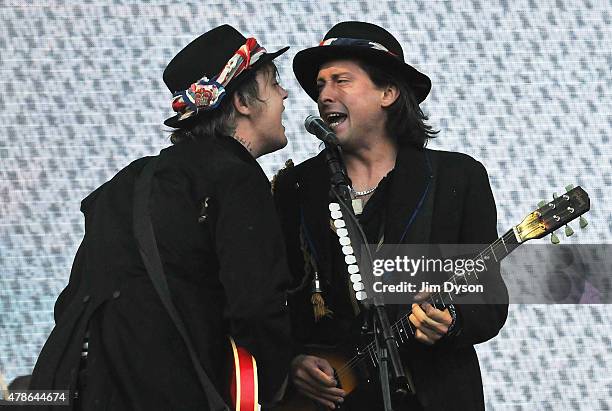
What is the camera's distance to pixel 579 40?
4.05 metres

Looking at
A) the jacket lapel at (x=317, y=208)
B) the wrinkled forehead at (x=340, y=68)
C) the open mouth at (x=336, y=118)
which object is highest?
the wrinkled forehead at (x=340, y=68)

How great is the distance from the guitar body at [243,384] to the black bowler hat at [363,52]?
0.87 m

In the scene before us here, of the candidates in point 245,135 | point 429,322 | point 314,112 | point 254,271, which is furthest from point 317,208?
point 314,112

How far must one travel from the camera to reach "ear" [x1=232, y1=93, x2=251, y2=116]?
9.06ft

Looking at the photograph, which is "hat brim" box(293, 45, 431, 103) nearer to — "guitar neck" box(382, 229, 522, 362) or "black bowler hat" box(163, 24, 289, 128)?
"black bowler hat" box(163, 24, 289, 128)

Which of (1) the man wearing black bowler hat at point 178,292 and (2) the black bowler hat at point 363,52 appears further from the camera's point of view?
(2) the black bowler hat at point 363,52

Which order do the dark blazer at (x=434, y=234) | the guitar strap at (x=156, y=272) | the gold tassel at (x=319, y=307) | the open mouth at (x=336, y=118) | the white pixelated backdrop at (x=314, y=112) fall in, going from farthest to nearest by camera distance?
the white pixelated backdrop at (x=314, y=112) < the open mouth at (x=336, y=118) < the gold tassel at (x=319, y=307) < the dark blazer at (x=434, y=234) < the guitar strap at (x=156, y=272)

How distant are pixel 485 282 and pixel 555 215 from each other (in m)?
0.22

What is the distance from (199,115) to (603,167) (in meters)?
1.72

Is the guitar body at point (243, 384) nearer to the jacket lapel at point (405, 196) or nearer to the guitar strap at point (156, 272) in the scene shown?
the guitar strap at point (156, 272)

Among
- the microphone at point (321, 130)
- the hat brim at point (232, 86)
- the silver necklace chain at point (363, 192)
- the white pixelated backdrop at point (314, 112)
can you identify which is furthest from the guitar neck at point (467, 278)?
the white pixelated backdrop at point (314, 112)

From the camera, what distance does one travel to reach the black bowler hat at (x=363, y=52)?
9.93 feet

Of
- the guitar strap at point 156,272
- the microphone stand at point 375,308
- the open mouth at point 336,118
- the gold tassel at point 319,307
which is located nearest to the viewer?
the guitar strap at point 156,272

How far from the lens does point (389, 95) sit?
3.10m
